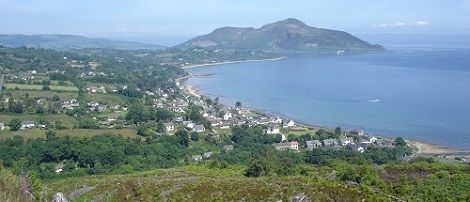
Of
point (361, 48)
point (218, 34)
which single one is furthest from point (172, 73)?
point (218, 34)

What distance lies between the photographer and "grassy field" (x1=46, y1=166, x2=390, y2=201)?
10.3 metres

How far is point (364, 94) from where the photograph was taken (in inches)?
2005

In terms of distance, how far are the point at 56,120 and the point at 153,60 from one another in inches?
2211

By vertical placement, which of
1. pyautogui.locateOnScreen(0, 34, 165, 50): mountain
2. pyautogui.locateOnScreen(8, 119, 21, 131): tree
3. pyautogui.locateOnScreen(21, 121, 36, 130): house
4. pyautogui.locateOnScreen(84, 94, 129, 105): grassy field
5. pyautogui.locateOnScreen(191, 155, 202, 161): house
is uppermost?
pyautogui.locateOnScreen(8, 119, 21, 131): tree

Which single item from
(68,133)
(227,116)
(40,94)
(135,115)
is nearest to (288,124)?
(227,116)

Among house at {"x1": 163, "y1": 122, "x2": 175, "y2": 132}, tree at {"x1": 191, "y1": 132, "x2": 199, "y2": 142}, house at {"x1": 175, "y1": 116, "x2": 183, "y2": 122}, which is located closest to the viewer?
tree at {"x1": 191, "y1": 132, "x2": 199, "y2": 142}

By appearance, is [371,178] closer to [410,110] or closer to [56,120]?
[56,120]

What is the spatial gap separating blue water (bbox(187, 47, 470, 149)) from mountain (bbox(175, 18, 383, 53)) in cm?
4002

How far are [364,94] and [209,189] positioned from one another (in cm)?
4177

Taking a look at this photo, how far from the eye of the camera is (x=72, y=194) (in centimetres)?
1284

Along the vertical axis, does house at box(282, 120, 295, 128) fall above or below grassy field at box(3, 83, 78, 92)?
below

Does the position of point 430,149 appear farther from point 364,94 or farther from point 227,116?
point 364,94

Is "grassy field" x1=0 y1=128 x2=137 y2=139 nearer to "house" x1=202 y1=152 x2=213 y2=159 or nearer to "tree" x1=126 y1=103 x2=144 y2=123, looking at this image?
"tree" x1=126 y1=103 x2=144 y2=123

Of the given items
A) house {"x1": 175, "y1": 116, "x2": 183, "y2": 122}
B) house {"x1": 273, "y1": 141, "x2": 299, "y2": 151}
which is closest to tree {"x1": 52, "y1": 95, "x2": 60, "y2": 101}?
house {"x1": 175, "y1": 116, "x2": 183, "y2": 122}
